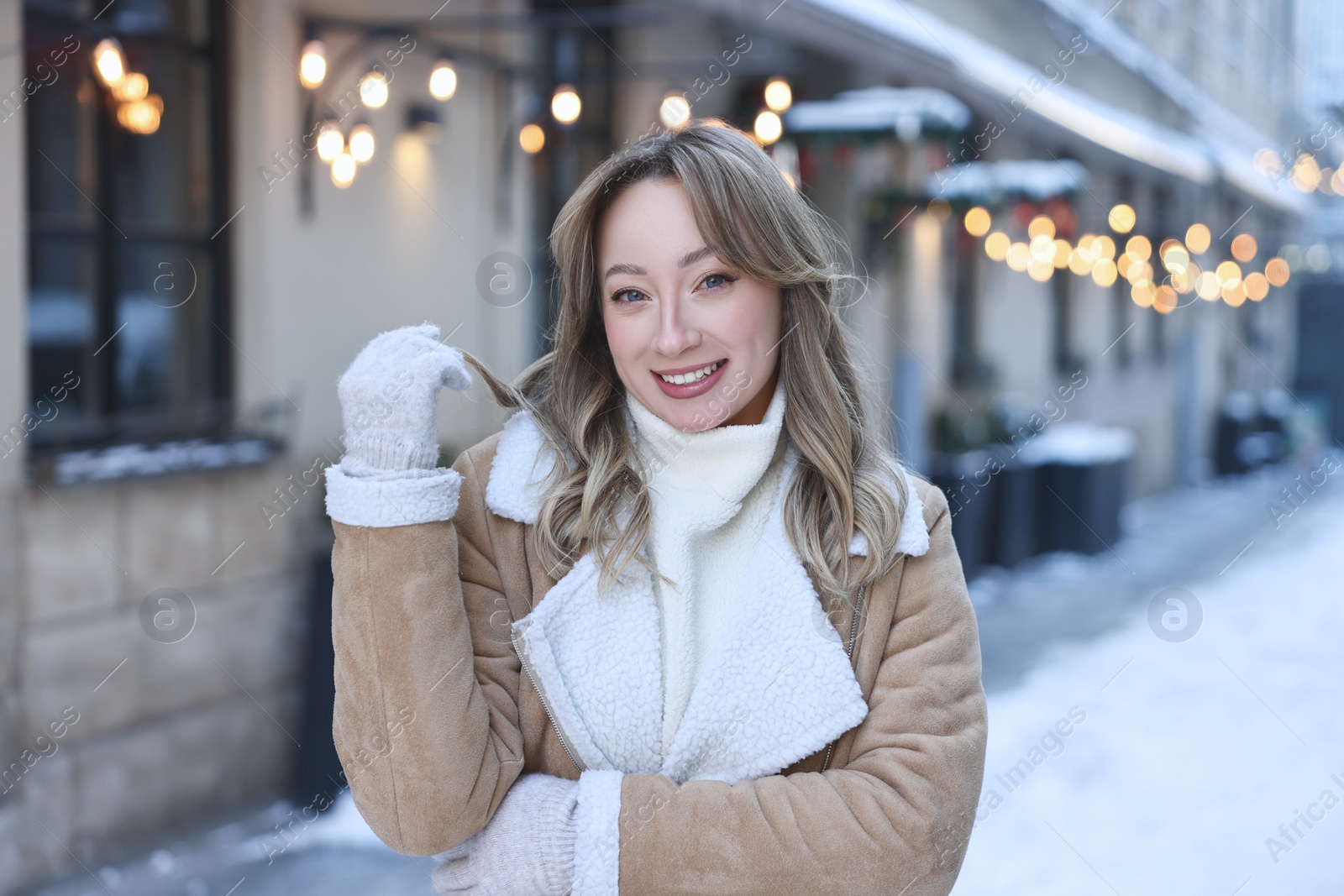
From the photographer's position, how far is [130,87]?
187 inches

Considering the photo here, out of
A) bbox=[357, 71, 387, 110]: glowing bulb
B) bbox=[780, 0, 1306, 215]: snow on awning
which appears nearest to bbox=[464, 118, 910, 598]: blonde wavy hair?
bbox=[357, 71, 387, 110]: glowing bulb

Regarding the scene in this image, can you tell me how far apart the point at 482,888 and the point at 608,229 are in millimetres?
935

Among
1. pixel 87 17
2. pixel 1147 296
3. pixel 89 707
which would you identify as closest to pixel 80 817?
pixel 89 707

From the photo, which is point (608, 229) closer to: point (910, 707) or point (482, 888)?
point (910, 707)

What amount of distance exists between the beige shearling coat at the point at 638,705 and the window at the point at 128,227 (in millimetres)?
3124

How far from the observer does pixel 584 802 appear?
174cm

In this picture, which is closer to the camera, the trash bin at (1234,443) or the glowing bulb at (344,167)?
the glowing bulb at (344,167)

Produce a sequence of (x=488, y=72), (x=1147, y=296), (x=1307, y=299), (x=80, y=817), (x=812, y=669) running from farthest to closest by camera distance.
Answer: (x=1307, y=299), (x=1147, y=296), (x=488, y=72), (x=80, y=817), (x=812, y=669)

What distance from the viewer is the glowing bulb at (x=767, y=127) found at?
267 inches

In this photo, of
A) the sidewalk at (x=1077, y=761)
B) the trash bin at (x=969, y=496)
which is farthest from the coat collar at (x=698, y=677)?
the trash bin at (x=969, y=496)

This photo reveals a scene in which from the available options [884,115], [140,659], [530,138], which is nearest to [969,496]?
[884,115]

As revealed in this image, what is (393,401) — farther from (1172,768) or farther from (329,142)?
(1172,768)

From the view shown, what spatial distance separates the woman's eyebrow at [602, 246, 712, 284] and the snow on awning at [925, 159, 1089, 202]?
23.4 feet

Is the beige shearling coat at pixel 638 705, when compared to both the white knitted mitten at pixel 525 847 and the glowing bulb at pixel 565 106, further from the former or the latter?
the glowing bulb at pixel 565 106
